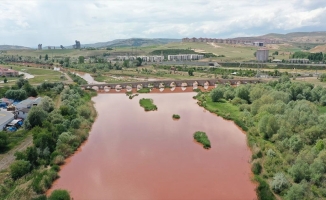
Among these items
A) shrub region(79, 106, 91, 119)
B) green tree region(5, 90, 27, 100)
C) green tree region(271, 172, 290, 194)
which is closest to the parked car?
shrub region(79, 106, 91, 119)

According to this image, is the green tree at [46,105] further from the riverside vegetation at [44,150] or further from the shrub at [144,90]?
the shrub at [144,90]

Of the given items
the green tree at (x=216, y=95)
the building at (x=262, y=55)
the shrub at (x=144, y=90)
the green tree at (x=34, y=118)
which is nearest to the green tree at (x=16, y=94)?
the green tree at (x=34, y=118)

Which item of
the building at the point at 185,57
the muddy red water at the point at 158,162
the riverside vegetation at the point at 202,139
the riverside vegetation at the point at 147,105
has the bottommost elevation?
the muddy red water at the point at 158,162

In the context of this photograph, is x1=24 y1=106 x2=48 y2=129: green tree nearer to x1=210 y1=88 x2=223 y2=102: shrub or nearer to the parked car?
the parked car

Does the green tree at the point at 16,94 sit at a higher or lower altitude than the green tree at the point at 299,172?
higher

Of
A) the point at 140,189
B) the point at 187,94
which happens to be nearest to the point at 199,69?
the point at 187,94
